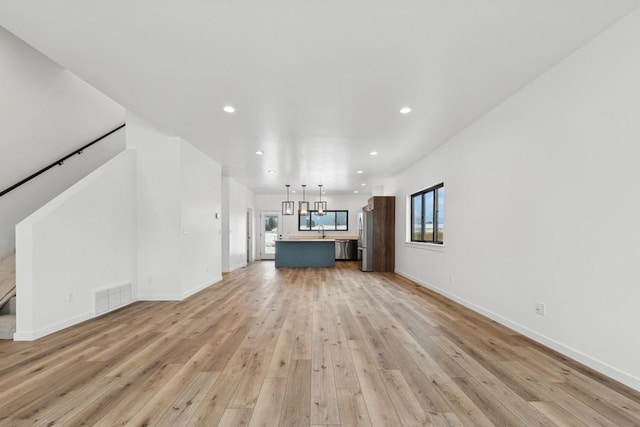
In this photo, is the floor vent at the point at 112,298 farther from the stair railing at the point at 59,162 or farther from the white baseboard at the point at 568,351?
the white baseboard at the point at 568,351

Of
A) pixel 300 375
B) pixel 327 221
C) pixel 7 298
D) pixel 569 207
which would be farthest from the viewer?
pixel 327 221

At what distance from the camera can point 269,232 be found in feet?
39.0

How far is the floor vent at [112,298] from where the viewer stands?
12.5 ft

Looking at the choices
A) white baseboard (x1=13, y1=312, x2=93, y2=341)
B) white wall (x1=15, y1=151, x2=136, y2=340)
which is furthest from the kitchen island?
white baseboard (x1=13, y1=312, x2=93, y2=341)

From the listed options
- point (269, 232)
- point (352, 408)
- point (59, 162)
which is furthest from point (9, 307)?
point (269, 232)

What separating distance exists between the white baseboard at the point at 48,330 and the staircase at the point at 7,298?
106 millimetres

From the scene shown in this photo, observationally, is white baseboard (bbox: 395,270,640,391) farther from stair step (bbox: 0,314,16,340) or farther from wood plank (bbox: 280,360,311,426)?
stair step (bbox: 0,314,16,340)

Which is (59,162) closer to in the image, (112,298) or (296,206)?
(112,298)

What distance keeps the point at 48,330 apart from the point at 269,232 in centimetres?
884

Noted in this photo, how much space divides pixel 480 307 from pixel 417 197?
10.8 feet

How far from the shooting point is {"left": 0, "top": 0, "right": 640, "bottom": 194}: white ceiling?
198 centimetres

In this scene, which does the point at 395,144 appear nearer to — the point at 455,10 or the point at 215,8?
the point at 455,10

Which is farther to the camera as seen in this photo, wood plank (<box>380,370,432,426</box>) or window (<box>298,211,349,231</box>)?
window (<box>298,211,349,231</box>)

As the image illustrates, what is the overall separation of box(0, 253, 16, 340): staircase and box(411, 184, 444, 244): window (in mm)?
6027
